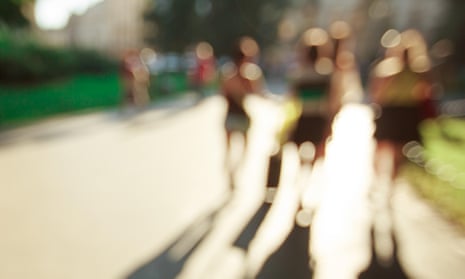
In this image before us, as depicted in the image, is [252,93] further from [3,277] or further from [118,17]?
[118,17]

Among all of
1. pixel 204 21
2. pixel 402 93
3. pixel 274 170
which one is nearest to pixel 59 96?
pixel 274 170

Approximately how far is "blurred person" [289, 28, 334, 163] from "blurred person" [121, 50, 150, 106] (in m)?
12.9

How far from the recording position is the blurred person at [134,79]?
18734 millimetres

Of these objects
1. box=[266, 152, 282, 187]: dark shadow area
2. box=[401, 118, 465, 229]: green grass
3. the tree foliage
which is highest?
the tree foliage

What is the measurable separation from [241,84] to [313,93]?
119cm

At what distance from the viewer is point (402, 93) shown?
21.7ft

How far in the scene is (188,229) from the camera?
19.0ft

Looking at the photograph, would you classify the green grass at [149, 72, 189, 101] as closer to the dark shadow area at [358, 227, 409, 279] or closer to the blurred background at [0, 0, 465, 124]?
the blurred background at [0, 0, 465, 124]

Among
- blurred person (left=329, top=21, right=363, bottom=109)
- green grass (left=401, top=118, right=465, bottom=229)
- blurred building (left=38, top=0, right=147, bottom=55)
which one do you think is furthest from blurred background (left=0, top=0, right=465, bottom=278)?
blurred building (left=38, top=0, right=147, bottom=55)

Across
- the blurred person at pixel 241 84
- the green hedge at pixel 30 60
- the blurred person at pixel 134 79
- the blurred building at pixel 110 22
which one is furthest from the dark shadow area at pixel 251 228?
the blurred building at pixel 110 22

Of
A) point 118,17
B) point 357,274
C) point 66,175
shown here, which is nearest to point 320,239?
point 357,274

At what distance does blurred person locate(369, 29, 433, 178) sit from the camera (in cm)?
657

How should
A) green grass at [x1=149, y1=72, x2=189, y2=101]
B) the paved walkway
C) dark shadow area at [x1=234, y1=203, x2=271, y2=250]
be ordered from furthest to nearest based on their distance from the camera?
green grass at [x1=149, y1=72, x2=189, y2=101], dark shadow area at [x1=234, y1=203, x2=271, y2=250], the paved walkway

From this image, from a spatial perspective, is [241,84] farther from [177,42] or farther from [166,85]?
[177,42]
